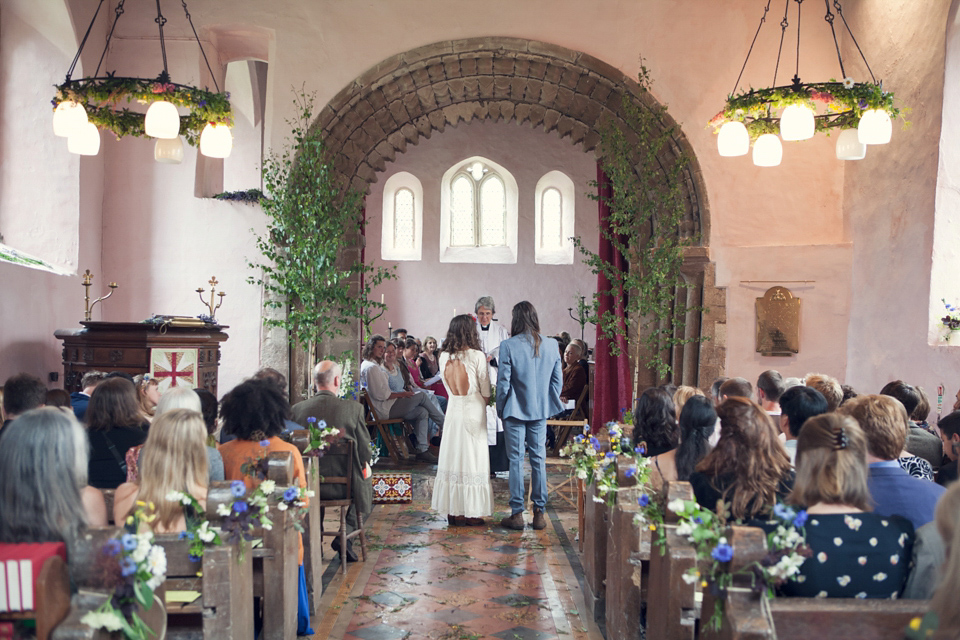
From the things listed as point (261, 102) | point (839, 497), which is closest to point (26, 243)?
point (261, 102)

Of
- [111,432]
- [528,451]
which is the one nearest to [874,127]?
[528,451]

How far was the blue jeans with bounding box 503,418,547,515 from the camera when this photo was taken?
18.9 ft

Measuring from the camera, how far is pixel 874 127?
4.81 meters

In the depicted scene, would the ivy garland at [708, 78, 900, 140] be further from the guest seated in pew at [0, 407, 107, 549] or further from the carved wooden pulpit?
the guest seated in pew at [0, 407, 107, 549]

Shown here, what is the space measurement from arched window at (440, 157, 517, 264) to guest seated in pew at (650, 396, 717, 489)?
11196 millimetres

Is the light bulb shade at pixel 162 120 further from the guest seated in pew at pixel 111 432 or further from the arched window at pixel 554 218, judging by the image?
the arched window at pixel 554 218

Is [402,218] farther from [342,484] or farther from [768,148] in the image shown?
[342,484]

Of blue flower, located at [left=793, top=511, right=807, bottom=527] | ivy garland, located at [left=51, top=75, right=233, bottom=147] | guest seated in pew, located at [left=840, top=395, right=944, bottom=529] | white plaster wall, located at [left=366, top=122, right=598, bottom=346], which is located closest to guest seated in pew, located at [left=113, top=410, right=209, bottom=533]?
blue flower, located at [left=793, top=511, right=807, bottom=527]

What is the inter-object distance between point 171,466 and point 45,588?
34.7 inches

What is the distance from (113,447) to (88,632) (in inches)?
69.2

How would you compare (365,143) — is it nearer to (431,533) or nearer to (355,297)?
(355,297)

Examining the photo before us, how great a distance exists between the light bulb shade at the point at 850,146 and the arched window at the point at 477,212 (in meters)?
9.32

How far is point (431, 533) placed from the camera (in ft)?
18.9

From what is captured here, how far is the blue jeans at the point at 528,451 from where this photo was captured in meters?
5.75
